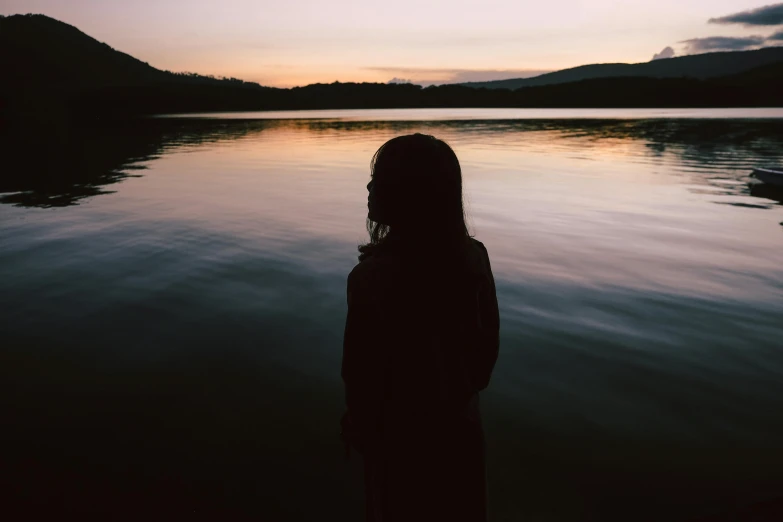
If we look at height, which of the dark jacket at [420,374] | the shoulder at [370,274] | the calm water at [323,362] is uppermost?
the shoulder at [370,274]

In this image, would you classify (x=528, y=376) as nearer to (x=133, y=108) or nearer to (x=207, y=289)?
(x=207, y=289)

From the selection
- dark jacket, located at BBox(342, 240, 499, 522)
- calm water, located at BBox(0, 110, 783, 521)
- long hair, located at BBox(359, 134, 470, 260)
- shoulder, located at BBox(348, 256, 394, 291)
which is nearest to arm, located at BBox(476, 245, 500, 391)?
dark jacket, located at BBox(342, 240, 499, 522)

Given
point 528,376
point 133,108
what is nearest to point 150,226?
point 528,376

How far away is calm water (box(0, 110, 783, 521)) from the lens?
13.5ft

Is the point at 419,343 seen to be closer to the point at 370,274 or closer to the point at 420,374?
the point at 420,374

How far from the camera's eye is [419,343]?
1898 millimetres

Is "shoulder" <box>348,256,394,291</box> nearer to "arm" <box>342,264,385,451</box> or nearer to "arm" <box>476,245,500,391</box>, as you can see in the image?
"arm" <box>342,264,385,451</box>

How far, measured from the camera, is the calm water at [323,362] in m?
4.10

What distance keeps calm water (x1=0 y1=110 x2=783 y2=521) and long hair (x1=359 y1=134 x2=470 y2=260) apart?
303 centimetres

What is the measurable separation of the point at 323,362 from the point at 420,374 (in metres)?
4.52

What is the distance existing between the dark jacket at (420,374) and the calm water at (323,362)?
2144mm

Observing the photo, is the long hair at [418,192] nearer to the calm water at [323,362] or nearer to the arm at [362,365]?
the arm at [362,365]

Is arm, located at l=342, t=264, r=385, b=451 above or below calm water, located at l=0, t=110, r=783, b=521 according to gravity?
above

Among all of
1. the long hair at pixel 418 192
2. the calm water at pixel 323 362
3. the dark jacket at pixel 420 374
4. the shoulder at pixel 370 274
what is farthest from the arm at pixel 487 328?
the calm water at pixel 323 362
